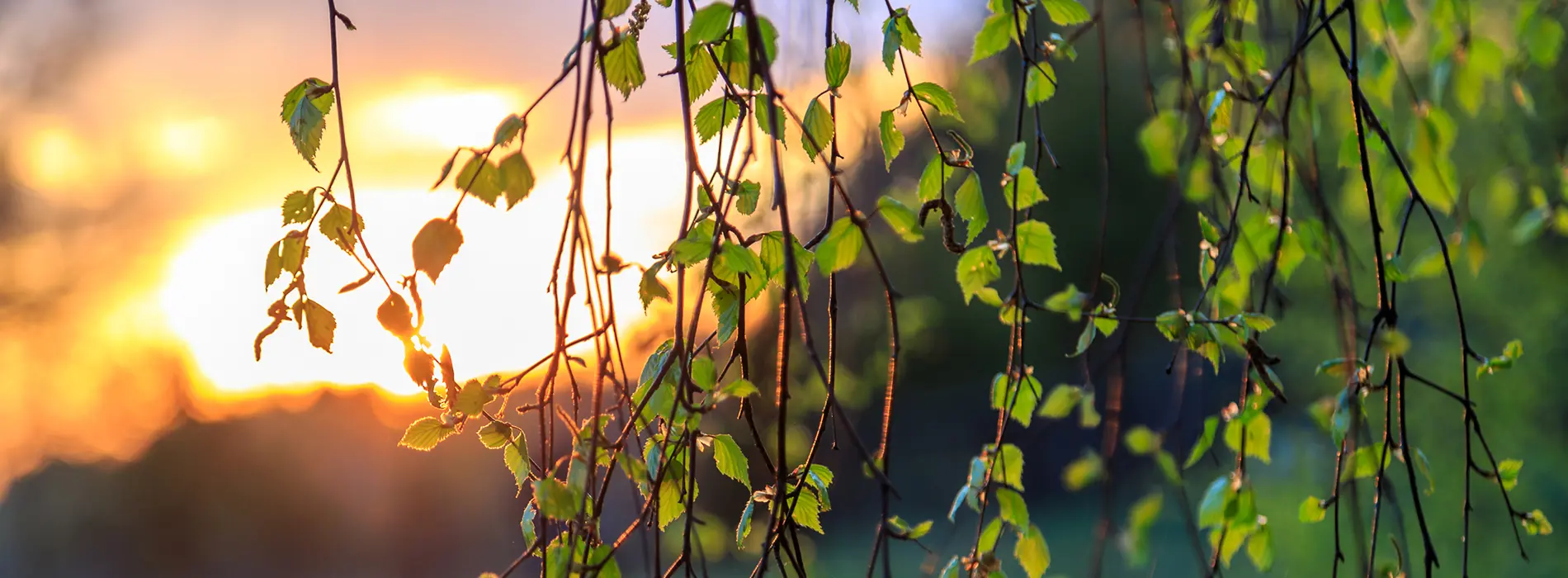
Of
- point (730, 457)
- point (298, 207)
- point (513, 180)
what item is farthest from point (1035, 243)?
point (298, 207)

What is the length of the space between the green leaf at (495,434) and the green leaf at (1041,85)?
17.1 inches

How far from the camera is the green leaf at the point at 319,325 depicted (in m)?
0.53

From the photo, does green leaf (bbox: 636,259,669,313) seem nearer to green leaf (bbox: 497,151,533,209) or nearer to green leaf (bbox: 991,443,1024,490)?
green leaf (bbox: 497,151,533,209)

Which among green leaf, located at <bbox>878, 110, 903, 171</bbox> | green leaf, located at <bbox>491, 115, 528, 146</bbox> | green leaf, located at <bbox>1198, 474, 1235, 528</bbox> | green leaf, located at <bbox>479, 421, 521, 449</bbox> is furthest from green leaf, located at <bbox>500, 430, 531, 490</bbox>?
green leaf, located at <bbox>1198, 474, 1235, 528</bbox>

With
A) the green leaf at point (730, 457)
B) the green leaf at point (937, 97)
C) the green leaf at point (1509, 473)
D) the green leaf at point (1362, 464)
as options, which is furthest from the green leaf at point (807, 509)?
the green leaf at point (1509, 473)

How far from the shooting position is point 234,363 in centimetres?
335

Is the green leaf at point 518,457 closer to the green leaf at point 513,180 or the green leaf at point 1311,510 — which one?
the green leaf at point 513,180

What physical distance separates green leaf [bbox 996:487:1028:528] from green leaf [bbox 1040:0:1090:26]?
31cm

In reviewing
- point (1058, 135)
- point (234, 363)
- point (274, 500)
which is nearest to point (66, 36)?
point (234, 363)

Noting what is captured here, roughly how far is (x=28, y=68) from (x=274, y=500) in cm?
211

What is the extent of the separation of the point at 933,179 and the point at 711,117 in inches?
6.4

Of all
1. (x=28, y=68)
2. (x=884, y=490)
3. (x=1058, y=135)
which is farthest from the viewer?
(x=1058, y=135)

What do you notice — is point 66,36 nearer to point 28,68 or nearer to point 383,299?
point 28,68

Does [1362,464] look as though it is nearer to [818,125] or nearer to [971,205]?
[971,205]
